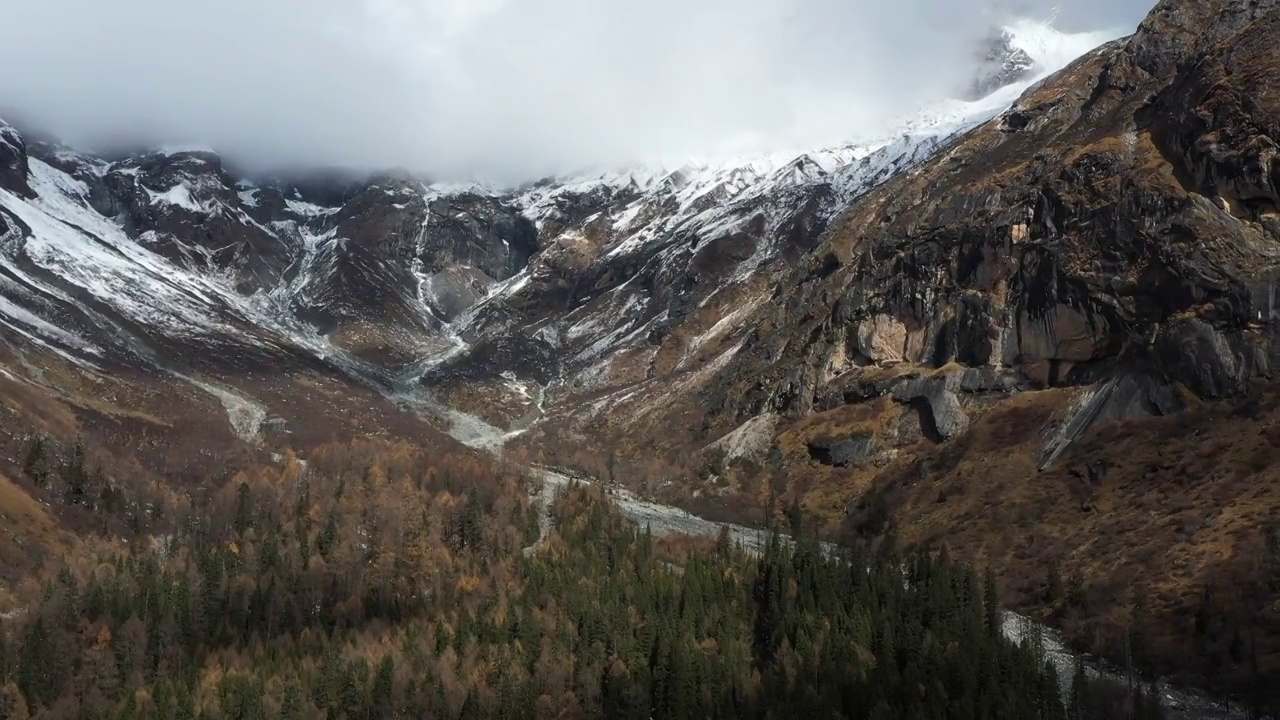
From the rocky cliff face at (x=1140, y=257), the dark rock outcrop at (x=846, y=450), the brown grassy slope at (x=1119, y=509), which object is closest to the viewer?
the brown grassy slope at (x=1119, y=509)

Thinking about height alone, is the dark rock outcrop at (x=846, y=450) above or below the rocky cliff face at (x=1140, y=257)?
below

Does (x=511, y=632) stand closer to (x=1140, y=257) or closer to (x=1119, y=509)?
(x=1119, y=509)

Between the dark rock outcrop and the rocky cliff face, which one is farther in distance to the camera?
the dark rock outcrop

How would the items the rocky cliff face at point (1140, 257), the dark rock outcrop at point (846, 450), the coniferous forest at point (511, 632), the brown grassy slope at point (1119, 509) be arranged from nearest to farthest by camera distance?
the brown grassy slope at point (1119, 509), the coniferous forest at point (511, 632), the rocky cliff face at point (1140, 257), the dark rock outcrop at point (846, 450)

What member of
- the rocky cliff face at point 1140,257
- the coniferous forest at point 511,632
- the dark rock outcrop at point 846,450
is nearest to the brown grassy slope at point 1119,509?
the coniferous forest at point 511,632

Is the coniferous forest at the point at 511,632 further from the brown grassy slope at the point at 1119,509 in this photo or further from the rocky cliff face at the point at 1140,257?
the rocky cliff face at the point at 1140,257

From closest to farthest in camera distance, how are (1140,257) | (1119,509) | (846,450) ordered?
1. (1119,509)
2. (1140,257)
3. (846,450)

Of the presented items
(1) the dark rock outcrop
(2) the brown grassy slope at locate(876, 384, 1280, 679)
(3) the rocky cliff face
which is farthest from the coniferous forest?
(3) the rocky cliff face

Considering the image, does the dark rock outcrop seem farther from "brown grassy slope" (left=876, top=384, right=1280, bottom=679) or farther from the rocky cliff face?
the rocky cliff face

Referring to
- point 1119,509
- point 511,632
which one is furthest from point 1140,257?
point 511,632
